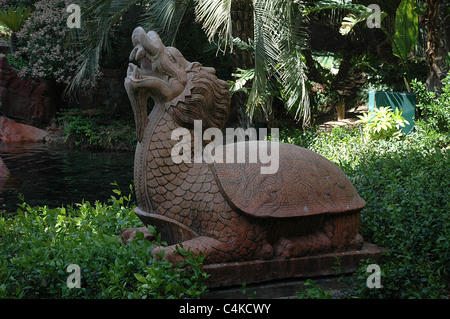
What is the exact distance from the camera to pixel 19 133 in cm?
1344

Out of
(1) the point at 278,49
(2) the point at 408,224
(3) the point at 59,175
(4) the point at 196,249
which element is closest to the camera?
(4) the point at 196,249

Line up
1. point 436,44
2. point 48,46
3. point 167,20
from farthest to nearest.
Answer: point 48,46 < point 167,20 < point 436,44

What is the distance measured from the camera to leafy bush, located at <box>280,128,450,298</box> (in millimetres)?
2694

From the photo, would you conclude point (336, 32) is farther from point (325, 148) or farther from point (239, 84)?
point (325, 148)

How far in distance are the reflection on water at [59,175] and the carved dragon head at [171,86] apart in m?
3.90

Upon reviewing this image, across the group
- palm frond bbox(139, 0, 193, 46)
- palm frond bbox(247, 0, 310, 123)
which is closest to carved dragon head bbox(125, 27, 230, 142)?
palm frond bbox(247, 0, 310, 123)

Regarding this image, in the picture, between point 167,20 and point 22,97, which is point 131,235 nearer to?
point 167,20

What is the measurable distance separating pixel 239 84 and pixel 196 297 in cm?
667

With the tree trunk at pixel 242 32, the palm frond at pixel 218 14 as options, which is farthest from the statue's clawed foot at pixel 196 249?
the tree trunk at pixel 242 32

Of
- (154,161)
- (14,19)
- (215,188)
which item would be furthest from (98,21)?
(215,188)

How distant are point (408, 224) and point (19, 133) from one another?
1230 centimetres

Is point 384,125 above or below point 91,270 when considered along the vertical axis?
above
